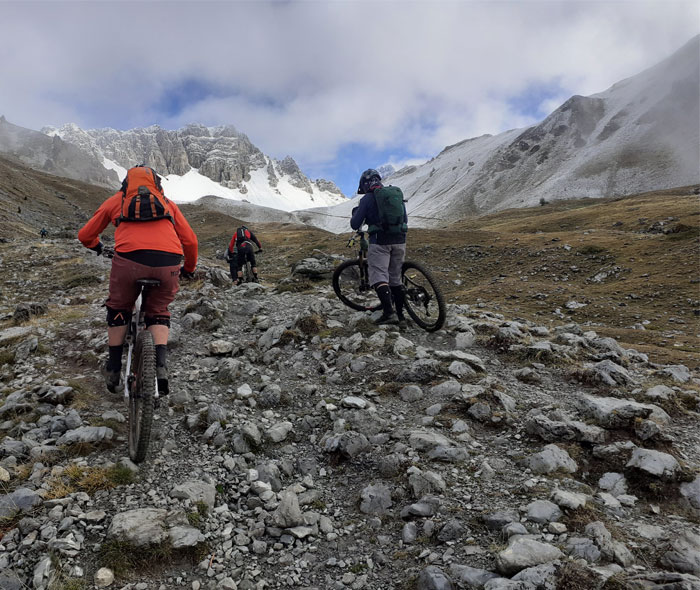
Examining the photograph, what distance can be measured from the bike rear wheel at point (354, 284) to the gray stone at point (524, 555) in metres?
7.30

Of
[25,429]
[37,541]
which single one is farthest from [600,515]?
[25,429]

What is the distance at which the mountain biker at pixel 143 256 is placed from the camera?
16.3 ft

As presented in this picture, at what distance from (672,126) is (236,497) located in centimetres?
16905

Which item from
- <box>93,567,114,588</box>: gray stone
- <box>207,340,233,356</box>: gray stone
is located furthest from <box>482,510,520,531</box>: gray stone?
<box>207,340,233,356</box>: gray stone

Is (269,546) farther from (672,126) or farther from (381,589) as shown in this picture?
(672,126)

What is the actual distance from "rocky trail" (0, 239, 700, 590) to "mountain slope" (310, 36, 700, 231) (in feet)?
397

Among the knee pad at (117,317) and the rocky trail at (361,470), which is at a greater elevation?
the knee pad at (117,317)

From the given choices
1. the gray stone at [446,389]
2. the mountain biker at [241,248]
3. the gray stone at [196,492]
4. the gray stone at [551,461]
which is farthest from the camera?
the mountain biker at [241,248]

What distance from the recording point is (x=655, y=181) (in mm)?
109812

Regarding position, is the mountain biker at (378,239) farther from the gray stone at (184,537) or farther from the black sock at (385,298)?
the gray stone at (184,537)

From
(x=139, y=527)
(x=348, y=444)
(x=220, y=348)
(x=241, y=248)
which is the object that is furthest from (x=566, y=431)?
A: (x=241, y=248)

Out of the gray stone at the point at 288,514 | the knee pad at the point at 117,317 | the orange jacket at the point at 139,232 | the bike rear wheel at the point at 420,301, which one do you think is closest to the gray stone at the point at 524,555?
the gray stone at the point at 288,514

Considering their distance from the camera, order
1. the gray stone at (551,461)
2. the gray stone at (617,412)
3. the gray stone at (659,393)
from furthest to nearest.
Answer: the gray stone at (659,393)
the gray stone at (617,412)
the gray stone at (551,461)

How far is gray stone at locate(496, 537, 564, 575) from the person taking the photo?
10.0ft
